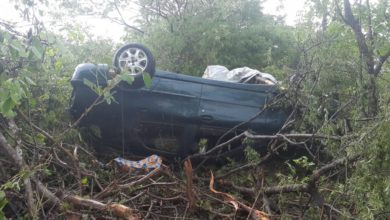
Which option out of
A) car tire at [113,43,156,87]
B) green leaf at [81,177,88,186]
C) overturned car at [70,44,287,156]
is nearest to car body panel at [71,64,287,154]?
overturned car at [70,44,287,156]

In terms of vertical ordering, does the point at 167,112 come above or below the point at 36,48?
below

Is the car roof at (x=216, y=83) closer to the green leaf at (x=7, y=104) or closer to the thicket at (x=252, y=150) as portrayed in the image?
the thicket at (x=252, y=150)

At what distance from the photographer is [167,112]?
5.21 meters

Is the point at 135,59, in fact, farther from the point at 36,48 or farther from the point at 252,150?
the point at 36,48

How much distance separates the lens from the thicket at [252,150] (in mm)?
3092

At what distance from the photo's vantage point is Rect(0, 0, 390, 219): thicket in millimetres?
3092

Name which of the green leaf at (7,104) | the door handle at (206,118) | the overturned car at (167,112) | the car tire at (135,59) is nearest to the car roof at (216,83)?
the overturned car at (167,112)

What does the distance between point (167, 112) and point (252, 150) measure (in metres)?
1.11

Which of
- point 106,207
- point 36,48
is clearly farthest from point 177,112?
point 36,48

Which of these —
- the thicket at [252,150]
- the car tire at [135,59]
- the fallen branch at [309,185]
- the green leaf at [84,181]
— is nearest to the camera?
the thicket at [252,150]

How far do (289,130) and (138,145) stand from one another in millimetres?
1729

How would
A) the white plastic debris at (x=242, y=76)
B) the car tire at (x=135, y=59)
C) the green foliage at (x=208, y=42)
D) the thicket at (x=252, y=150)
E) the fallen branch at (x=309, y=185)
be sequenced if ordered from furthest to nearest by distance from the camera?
the green foliage at (x=208, y=42)
the white plastic debris at (x=242, y=76)
the car tire at (x=135, y=59)
the fallen branch at (x=309, y=185)
the thicket at (x=252, y=150)

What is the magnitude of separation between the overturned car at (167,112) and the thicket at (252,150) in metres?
0.26

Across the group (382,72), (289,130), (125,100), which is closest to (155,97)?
(125,100)
